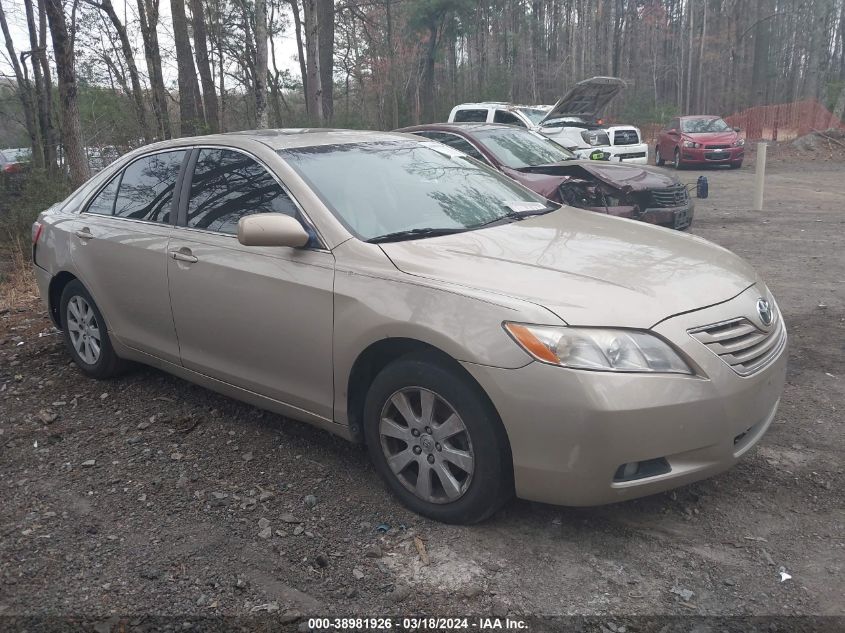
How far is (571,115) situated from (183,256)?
1273cm

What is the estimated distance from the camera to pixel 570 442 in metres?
2.85

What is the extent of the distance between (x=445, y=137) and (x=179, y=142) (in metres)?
5.07

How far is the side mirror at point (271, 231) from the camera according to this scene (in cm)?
354

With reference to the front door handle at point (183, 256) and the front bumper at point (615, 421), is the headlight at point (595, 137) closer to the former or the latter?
the front door handle at point (183, 256)

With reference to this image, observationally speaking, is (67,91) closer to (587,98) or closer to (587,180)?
(587,180)

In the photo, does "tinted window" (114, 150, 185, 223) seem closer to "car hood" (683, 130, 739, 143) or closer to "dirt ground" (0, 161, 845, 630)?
"dirt ground" (0, 161, 845, 630)

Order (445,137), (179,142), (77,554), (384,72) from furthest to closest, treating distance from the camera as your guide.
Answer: (384,72) < (445,137) < (179,142) < (77,554)

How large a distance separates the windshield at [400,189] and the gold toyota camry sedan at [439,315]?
15mm

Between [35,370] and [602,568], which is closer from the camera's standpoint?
[602,568]

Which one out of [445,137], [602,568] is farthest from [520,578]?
[445,137]

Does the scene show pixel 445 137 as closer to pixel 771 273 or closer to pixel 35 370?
pixel 771 273

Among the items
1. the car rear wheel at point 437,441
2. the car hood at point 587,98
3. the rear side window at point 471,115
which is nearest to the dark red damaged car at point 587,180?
the car rear wheel at point 437,441

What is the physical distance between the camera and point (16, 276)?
8.84 m

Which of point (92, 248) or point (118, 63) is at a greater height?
point (118, 63)
